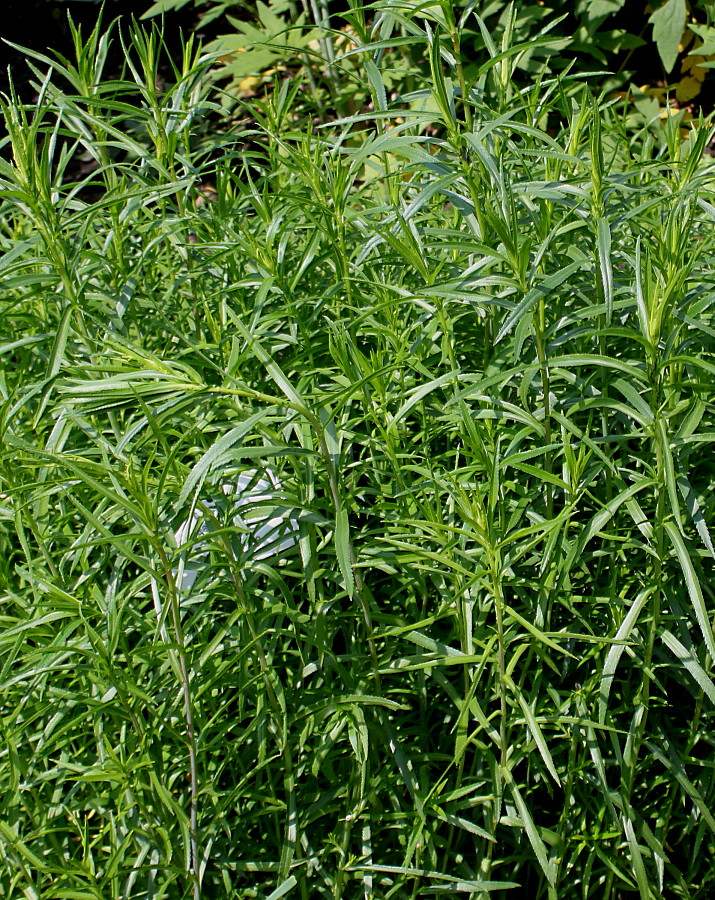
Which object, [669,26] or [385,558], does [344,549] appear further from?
[669,26]

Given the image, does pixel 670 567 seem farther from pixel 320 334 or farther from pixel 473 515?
pixel 320 334

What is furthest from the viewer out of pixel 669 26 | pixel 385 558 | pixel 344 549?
pixel 669 26

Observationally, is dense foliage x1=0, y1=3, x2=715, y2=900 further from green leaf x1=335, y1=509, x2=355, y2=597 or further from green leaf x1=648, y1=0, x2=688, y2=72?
green leaf x1=648, y1=0, x2=688, y2=72

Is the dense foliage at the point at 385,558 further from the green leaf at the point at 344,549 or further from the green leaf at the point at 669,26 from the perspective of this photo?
the green leaf at the point at 669,26

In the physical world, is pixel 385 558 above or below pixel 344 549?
below

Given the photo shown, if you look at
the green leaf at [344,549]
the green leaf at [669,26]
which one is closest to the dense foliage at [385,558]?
the green leaf at [344,549]

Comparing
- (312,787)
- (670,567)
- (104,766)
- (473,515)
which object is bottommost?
(312,787)

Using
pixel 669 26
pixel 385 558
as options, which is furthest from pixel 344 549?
→ pixel 669 26

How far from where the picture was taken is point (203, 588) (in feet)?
4.67

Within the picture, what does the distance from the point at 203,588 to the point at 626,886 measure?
86 centimetres

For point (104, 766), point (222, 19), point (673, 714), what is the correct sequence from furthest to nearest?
point (222, 19) → point (673, 714) → point (104, 766)

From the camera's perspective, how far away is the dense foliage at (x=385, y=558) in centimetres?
127

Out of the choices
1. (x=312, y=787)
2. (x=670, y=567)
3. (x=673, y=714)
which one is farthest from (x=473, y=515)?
(x=673, y=714)

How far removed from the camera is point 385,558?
1350 millimetres
